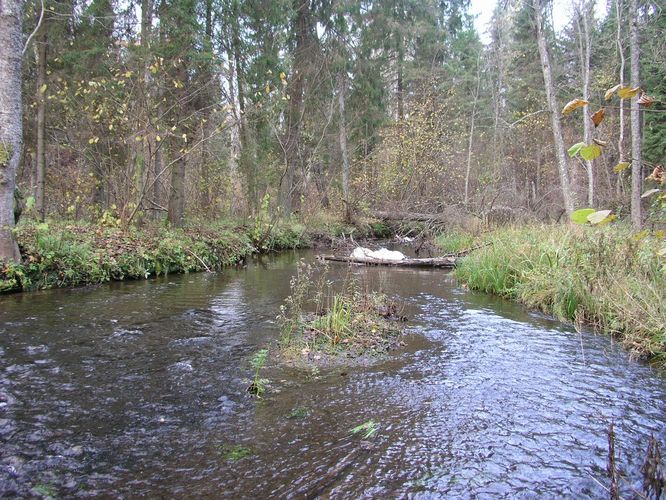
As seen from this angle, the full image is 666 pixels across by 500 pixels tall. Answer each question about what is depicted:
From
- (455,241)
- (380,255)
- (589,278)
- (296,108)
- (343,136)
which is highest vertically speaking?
(296,108)

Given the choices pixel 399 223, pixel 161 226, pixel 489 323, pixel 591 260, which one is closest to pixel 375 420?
pixel 489 323

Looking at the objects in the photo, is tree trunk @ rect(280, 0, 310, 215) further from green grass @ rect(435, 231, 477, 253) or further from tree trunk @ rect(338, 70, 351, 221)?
green grass @ rect(435, 231, 477, 253)

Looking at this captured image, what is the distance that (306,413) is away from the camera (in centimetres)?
376

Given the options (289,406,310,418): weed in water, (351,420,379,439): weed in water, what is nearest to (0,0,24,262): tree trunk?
(289,406,310,418): weed in water

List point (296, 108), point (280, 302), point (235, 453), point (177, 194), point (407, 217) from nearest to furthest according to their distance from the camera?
point (235, 453) < point (280, 302) < point (177, 194) < point (296, 108) < point (407, 217)

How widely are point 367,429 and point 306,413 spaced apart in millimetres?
542

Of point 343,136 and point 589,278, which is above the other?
point 343,136

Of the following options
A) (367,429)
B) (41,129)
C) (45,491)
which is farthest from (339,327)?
(41,129)

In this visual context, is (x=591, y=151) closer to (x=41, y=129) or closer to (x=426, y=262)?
(x=426, y=262)

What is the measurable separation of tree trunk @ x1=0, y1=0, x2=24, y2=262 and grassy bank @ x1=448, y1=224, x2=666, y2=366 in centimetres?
851

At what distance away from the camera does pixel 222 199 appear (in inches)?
637

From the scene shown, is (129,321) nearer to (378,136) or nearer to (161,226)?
(161,226)

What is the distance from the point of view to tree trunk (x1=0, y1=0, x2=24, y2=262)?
7441 millimetres

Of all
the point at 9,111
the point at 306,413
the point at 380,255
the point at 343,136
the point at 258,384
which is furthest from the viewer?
the point at 343,136
